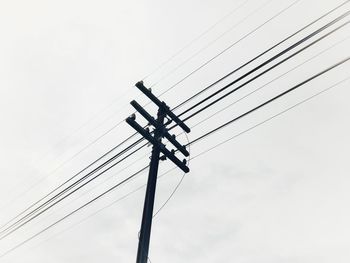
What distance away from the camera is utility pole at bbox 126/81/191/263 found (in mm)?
9156

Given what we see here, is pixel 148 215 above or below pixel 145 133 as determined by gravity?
below

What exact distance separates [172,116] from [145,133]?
1.17 m

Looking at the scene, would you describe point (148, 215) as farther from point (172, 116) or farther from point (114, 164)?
point (172, 116)

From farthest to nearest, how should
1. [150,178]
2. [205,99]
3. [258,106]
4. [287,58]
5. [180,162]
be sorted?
[180,162], [150,178], [205,99], [258,106], [287,58]

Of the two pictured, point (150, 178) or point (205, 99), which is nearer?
point (205, 99)

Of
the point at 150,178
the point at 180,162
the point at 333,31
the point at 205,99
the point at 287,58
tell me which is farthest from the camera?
the point at 180,162

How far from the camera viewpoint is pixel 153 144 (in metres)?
10.4

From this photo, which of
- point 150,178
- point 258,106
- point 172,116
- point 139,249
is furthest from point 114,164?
point 258,106

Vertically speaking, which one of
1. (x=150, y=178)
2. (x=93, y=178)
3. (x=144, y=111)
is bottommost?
(x=150, y=178)

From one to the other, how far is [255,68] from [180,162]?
4025mm

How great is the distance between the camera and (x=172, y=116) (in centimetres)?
1106

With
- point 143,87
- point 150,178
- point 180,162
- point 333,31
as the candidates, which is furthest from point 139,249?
point 333,31

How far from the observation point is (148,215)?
30.3 feet

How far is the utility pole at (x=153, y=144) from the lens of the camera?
9.16m
